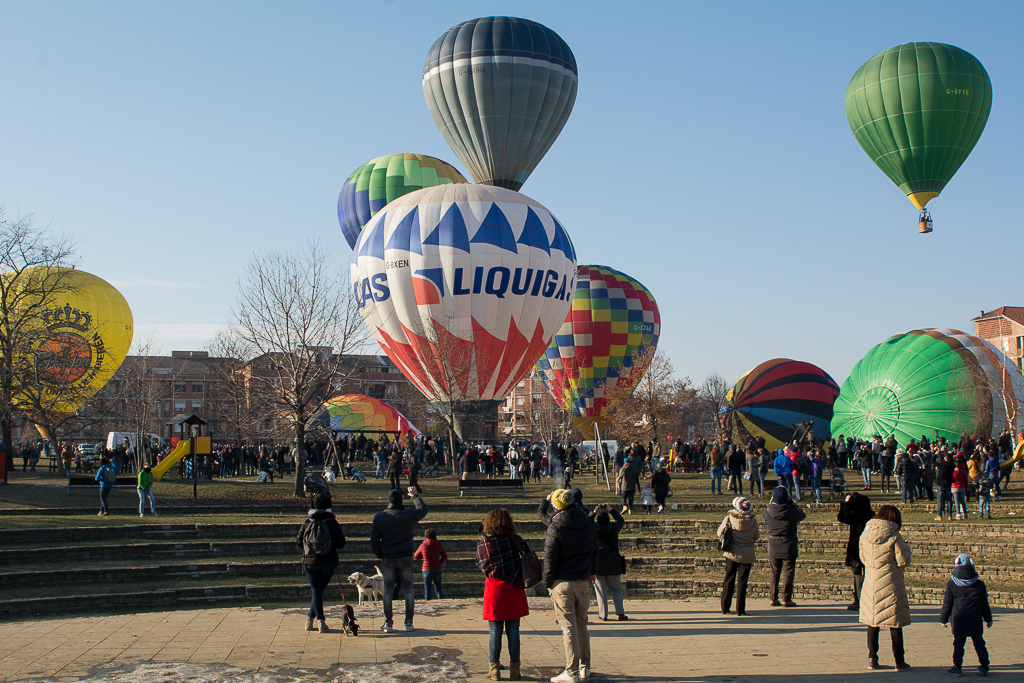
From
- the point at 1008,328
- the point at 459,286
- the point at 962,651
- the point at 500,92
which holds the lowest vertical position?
the point at 962,651

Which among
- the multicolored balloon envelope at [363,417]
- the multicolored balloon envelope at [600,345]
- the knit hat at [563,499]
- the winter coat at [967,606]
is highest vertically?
the multicolored balloon envelope at [600,345]

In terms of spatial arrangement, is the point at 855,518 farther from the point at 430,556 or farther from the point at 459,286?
the point at 459,286

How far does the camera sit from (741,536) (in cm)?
1153

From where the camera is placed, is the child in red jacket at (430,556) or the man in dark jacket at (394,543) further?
the child in red jacket at (430,556)

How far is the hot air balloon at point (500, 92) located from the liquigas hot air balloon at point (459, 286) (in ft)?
25.3

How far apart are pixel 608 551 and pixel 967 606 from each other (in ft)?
13.9

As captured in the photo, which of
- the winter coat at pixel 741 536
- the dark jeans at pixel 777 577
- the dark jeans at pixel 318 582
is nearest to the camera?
the dark jeans at pixel 318 582

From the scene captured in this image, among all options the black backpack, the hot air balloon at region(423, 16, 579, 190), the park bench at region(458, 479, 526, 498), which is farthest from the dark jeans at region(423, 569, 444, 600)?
the hot air balloon at region(423, 16, 579, 190)

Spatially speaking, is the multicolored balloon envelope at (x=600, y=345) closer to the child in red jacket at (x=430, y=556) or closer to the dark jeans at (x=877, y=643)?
the child in red jacket at (x=430, y=556)

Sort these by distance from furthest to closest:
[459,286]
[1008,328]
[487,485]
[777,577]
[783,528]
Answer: [1008,328]
[459,286]
[487,485]
[777,577]
[783,528]

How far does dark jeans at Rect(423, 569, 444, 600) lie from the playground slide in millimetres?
17766

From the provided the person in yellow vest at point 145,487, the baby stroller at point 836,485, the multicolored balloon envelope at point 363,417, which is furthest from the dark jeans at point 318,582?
the multicolored balloon envelope at point 363,417

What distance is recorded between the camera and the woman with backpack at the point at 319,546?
1032 cm

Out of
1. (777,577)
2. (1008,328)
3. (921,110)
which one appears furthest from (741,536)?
(1008,328)
